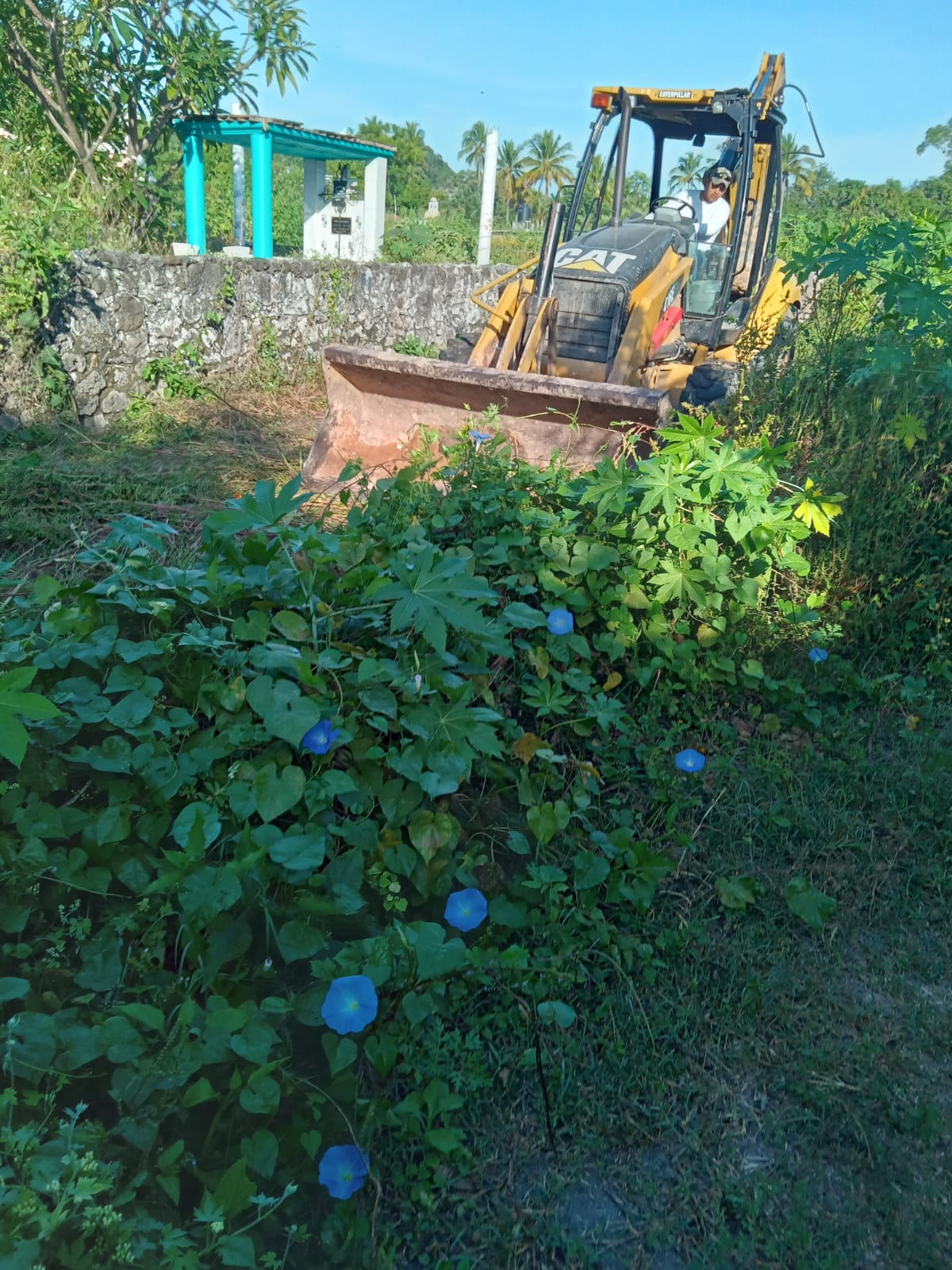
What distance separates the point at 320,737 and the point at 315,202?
20.2 m

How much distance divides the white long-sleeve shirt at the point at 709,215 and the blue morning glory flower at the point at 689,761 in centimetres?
508

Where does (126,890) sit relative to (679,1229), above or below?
above

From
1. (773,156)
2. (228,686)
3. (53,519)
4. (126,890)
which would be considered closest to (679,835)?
(228,686)

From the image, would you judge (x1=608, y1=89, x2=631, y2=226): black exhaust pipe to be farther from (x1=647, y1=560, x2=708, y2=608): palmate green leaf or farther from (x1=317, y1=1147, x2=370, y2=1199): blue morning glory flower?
(x1=317, y1=1147, x2=370, y2=1199): blue morning glory flower

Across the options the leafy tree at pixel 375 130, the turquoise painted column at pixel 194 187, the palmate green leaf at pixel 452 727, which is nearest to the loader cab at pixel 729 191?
the palmate green leaf at pixel 452 727

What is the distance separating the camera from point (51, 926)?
1812mm

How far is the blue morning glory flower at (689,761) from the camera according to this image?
2.87 meters

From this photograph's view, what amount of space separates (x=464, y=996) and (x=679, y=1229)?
2.13 feet

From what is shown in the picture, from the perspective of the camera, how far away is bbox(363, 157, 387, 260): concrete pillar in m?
19.3

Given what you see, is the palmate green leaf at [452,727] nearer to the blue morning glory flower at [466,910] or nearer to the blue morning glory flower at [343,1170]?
the blue morning glory flower at [466,910]

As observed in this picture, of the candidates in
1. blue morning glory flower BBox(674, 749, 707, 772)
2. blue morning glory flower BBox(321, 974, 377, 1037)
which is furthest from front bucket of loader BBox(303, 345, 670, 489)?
blue morning glory flower BBox(321, 974, 377, 1037)

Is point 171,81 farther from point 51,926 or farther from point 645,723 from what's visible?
point 51,926

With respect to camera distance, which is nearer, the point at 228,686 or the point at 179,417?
the point at 228,686

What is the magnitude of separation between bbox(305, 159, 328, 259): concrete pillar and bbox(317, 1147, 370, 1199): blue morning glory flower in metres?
20.1
